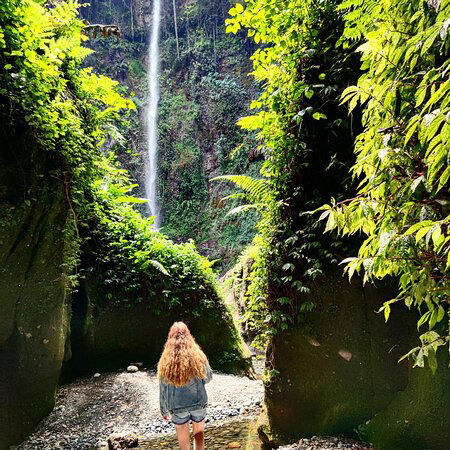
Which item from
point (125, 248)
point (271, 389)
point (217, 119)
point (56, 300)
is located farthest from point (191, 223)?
point (271, 389)

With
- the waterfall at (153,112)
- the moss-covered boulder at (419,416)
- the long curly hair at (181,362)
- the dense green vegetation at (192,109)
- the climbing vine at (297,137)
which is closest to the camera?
the moss-covered boulder at (419,416)

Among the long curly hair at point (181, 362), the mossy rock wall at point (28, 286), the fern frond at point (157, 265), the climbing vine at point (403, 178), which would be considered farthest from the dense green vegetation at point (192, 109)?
the climbing vine at point (403, 178)

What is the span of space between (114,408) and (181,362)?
2.99 meters

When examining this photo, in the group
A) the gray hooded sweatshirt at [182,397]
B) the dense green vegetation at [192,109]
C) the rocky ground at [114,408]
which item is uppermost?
the dense green vegetation at [192,109]

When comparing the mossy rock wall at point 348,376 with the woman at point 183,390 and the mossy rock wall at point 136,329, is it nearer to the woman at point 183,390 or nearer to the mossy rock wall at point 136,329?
the woman at point 183,390

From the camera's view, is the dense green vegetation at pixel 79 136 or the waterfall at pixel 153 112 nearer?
the dense green vegetation at pixel 79 136

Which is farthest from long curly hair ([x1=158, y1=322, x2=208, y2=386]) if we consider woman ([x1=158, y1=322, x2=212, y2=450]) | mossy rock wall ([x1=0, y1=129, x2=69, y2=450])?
mossy rock wall ([x1=0, y1=129, x2=69, y2=450])

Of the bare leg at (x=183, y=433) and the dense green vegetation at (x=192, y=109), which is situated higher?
the dense green vegetation at (x=192, y=109)

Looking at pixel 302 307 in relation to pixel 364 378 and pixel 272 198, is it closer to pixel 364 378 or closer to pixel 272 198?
pixel 364 378

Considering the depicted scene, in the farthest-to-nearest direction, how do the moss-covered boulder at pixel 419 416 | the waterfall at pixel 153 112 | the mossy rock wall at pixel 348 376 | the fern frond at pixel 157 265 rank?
the waterfall at pixel 153 112 → the fern frond at pixel 157 265 → the mossy rock wall at pixel 348 376 → the moss-covered boulder at pixel 419 416

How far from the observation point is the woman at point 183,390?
4.06 m

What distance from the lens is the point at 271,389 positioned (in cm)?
445

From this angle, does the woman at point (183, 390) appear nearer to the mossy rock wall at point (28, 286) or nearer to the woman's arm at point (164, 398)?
the woman's arm at point (164, 398)

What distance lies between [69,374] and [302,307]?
571 centimetres
